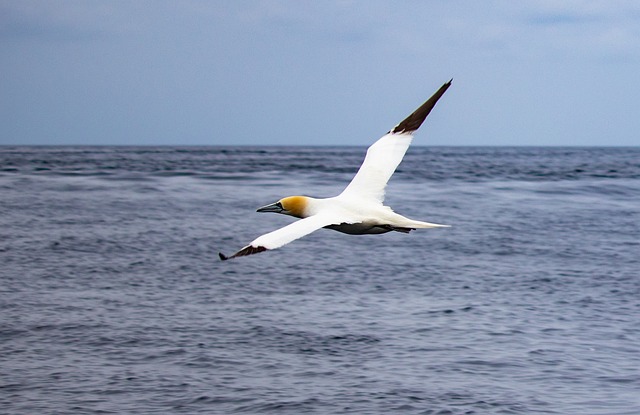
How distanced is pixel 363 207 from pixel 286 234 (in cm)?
147

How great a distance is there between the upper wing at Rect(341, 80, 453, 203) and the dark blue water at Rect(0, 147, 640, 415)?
404 centimetres

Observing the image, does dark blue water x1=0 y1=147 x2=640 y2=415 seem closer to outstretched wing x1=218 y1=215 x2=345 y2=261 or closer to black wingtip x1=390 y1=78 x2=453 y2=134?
black wingtip x1=390 y1=78 x2=453 y2=134

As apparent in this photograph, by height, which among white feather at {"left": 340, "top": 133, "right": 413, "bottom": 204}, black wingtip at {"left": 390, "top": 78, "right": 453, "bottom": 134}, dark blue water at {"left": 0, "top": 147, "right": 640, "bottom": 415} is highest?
black wingtip at {"left": 390, "top": 78, "right": 453, "bottom": 134}

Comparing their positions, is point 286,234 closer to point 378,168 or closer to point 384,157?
point 378,168

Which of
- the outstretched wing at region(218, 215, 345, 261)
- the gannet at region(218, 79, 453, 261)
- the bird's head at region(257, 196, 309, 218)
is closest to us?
the outstretched wing at region(218, 215, 345, 261)

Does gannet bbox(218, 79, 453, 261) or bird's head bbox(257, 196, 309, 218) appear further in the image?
bird's head bbox(257, 196, 309, 218)

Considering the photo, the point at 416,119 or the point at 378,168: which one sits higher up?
the point at 416,119

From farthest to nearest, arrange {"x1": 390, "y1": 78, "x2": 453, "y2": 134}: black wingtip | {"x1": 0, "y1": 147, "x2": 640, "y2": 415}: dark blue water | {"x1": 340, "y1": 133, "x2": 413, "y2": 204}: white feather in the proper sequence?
1. {"x1": 0, "y1": 147, "x2": 640, "y2": 415}: dark blue water
2. {"x1": 390, "y1": 78, "x2": 453, "y2": 134}: black wingtip
3. {"x1": 340, "y1": 133, "x2": 413, "y2": 204}: white feather

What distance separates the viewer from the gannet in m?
9.52

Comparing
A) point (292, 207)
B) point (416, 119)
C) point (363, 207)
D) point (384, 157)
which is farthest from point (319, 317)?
point (363, 207)

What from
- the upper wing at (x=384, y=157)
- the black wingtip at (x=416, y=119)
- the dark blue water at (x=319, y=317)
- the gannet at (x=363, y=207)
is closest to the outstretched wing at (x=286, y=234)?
the gannet at (x=363, y=207)

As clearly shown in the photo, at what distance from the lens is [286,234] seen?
30.8 ft

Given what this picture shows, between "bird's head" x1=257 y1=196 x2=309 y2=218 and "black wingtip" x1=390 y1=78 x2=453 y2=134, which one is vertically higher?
"black wingtip" x1=390 y1=78 x2=453 y2=134

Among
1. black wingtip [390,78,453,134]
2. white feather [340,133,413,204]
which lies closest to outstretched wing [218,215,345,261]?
white feather [340,133,413,204]
